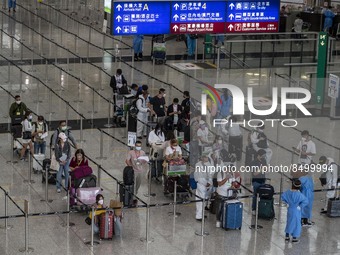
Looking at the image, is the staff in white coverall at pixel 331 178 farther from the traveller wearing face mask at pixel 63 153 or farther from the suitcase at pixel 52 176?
the suitcase at pixel 52 176

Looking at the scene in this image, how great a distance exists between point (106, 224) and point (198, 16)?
748cm

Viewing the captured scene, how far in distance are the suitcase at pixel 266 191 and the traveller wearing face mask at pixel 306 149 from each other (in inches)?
65.9

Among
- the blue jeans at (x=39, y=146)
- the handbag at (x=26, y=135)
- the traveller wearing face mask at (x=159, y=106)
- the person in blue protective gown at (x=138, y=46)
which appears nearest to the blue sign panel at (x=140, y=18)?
the traveller wearing face mask at (x=159, y=106)

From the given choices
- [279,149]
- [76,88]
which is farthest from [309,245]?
[76,88]

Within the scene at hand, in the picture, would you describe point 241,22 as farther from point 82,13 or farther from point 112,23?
point 82,13

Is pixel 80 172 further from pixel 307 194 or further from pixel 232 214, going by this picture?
pixel 307 194

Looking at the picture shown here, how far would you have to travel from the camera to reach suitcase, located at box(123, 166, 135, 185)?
19.9 meters

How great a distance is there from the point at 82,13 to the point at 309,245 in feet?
97.8

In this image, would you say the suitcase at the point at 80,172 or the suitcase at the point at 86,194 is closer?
the suitcase at the point at 86,194

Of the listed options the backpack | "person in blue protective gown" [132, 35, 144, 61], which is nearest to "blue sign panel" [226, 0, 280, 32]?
the backpack

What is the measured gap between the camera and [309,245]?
1855cm

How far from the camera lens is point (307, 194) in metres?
19.2

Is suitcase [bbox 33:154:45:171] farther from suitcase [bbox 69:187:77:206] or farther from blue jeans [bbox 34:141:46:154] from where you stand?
suitcase [bbox 69:187:77:206]

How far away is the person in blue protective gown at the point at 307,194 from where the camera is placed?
19156 mm
